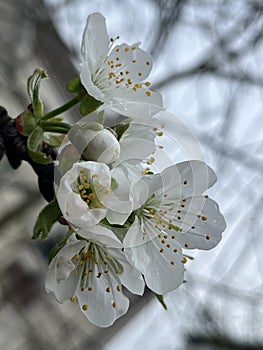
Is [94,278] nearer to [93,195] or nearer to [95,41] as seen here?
[93,195]

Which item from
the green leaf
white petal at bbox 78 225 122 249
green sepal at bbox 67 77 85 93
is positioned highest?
green sepal at bbox 67 77 85 93

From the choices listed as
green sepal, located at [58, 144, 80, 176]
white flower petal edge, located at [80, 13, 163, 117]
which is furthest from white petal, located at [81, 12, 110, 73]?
green sepal, located at [58, 144, 80, 176]

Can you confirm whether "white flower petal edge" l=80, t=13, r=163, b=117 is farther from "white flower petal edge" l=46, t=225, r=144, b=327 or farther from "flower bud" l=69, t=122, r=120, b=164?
"white flower petal edge" l=46, t=225, r=144, b=327

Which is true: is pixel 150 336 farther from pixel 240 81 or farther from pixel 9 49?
pixel 9 49

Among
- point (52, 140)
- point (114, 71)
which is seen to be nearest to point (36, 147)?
point (52, 140)

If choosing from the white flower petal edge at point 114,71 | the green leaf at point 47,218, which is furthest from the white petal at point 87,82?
the green leaf at point 47,218

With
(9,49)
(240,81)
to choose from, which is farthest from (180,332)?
(9,49)

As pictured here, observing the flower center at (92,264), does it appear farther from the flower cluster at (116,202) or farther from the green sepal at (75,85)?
the green sepal at (75,85)
